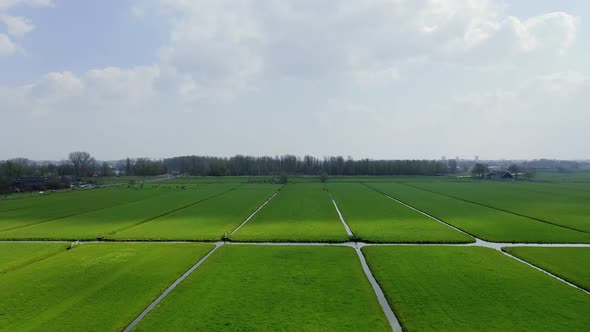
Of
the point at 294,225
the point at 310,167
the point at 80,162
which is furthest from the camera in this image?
the point at 310,167

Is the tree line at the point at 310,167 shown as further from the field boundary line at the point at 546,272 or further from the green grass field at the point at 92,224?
the field boundary line at the point at 546,272

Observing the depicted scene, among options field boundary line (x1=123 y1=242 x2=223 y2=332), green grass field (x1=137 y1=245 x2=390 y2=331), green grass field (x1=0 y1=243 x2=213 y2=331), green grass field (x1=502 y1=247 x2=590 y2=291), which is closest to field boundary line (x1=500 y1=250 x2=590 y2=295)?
green grass field (x1=502 y1=247 x2=590 y2=291)

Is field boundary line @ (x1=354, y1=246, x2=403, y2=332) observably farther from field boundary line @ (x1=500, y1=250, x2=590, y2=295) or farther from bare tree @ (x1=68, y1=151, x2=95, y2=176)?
bare tree @ (x1=68, y1=151, x2=95, y2=176)

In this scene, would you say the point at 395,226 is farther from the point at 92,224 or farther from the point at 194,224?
the point at 92,224

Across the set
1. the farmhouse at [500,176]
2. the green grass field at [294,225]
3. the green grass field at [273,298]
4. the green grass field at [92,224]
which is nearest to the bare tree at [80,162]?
the green grass field at [92,224]

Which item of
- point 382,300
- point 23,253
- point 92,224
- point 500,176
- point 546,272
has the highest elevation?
point 500,176

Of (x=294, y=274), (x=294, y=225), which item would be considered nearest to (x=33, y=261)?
(x=294, y=274)

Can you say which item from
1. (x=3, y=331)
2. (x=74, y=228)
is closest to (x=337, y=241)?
(x=3, y=331)

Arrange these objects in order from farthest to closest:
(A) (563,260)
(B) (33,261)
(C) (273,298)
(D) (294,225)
Result: (D) (294,225) < (B) (33,261) < (A) (563,260) < (C) (273,298)
